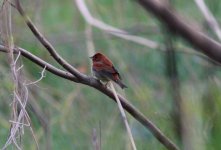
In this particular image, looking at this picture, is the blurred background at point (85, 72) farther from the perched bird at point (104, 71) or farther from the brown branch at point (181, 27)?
the brown branch at point (181, 27)

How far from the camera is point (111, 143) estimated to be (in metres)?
4.05

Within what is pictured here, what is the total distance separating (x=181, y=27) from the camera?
0.45m

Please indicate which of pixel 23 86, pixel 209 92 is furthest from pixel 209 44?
pixel 23 86

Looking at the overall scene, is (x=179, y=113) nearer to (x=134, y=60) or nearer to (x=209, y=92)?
(x=209, y=92)

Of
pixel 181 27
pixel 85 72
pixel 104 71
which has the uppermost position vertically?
pixel 181 27

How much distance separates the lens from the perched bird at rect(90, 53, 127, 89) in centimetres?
217

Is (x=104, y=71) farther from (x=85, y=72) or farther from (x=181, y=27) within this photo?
(x=85, y=72)

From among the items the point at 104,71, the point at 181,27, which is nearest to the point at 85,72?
the point at 104,71

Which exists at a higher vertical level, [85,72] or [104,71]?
[104,71]

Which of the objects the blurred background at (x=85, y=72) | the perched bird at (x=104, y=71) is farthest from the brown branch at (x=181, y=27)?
the blurred background at (x=85, y=72)

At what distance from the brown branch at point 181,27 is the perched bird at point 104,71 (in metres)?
1.65

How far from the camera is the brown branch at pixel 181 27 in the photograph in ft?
1.47

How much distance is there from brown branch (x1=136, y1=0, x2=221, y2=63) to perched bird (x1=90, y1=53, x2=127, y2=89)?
5.41 feet

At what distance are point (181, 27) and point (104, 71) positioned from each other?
5.96 ft
